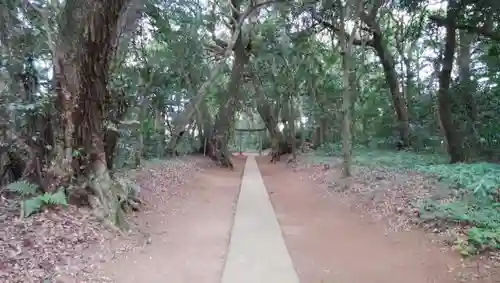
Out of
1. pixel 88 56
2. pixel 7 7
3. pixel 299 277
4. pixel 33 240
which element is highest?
pixel 7 7

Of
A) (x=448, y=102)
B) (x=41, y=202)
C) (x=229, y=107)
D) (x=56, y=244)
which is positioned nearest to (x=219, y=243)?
(x=56, y=244)

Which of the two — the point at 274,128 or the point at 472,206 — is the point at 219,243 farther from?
the point at 274,128

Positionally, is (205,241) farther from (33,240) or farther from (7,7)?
(7,7)

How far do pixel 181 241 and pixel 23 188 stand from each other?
101 inches

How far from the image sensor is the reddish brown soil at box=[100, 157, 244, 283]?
516 centimetres

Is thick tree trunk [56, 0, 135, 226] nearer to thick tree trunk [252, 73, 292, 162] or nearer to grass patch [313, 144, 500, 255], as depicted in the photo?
grass patch [313, 144, 500, 255]

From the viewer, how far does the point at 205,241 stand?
6844 mm

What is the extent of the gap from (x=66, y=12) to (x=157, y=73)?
11.0 m

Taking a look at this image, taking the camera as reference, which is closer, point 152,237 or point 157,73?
point 152,237

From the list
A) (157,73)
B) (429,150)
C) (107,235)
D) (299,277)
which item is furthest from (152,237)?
(429,150)

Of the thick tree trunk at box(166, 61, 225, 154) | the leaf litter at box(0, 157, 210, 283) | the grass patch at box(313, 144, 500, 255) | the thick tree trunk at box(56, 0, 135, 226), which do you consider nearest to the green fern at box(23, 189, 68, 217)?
the leaf litter at box(0, 157, 210, 283)

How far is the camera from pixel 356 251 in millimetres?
6262

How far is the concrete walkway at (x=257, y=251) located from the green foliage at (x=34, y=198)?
2.67 metres

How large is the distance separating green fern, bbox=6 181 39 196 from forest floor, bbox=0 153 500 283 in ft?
0.80
